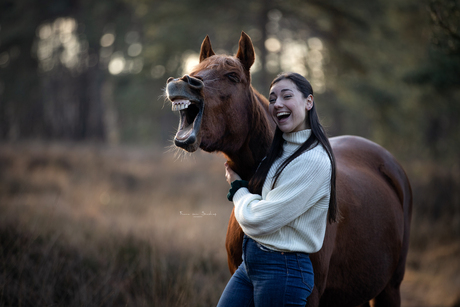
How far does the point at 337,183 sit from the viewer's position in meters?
2.46

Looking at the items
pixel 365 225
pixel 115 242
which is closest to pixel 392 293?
pixel 365 225

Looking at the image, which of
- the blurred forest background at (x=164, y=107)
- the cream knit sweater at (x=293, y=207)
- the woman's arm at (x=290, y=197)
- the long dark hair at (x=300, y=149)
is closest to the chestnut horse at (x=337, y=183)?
the long dark hair at (x=300, y=149)

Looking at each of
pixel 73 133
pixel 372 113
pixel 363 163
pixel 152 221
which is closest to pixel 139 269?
pixel 152 221

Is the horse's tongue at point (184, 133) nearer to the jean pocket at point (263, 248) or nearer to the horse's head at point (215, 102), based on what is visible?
the horse's head at point (215, 102)

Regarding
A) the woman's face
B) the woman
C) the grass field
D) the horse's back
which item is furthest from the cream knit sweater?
the grass field

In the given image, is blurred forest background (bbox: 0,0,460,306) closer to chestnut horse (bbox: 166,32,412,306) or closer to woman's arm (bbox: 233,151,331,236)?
chestnut horse (bbox: 166,32,412,306)

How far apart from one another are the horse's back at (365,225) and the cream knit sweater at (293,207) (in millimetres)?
297

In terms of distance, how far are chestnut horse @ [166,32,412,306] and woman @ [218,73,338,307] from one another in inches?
7.2

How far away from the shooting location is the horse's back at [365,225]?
231 centimetres

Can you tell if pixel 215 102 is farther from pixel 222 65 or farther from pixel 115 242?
pixel 115 242

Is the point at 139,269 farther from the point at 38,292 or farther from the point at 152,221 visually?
the point at 152,221

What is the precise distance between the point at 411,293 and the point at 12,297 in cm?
520

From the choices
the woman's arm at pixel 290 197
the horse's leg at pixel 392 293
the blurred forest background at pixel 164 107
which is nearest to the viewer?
the woman's arm at pixel 290 197

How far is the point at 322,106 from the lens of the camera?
17.8m
